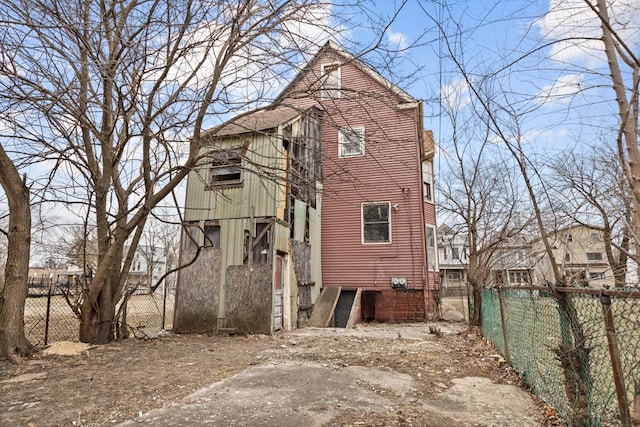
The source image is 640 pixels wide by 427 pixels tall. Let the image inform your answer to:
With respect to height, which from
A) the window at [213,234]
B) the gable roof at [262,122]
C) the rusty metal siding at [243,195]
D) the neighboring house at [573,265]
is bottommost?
the neighboring house at [573,265]

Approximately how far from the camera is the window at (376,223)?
12.4 metres

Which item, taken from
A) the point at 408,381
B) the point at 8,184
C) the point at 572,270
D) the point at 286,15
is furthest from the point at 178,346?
the point at 572,270

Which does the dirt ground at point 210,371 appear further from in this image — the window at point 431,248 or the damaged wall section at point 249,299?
the window at point 431,248

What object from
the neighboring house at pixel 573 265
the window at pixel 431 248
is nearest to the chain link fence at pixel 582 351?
the neighboring house at pixel 573 265

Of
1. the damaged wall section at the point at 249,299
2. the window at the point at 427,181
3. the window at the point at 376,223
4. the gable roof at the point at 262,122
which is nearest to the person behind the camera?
the damaged wall section at the point at 249,299

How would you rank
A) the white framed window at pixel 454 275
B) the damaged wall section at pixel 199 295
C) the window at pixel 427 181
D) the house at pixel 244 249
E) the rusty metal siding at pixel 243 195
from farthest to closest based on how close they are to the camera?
the white framed window at pixel 454 275
the window at pixel 427 181
the rusty metal siding at pixel 243 195
the damaged wall section at pixel 199 295
the house at pixel 244 249

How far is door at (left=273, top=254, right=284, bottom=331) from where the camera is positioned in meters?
9.13

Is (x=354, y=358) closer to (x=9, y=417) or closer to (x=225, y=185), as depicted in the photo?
(x=9, y=417)

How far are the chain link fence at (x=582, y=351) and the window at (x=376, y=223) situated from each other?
25.0 ft

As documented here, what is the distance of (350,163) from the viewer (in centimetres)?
1305

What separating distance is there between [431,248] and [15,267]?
1111 cm

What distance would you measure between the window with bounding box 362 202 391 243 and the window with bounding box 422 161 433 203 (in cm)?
166

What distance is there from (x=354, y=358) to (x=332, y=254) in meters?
6.78

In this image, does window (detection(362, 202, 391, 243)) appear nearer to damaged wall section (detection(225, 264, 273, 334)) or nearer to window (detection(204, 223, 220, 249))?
damaged wall section (detection(225, 264, 273, 334))
